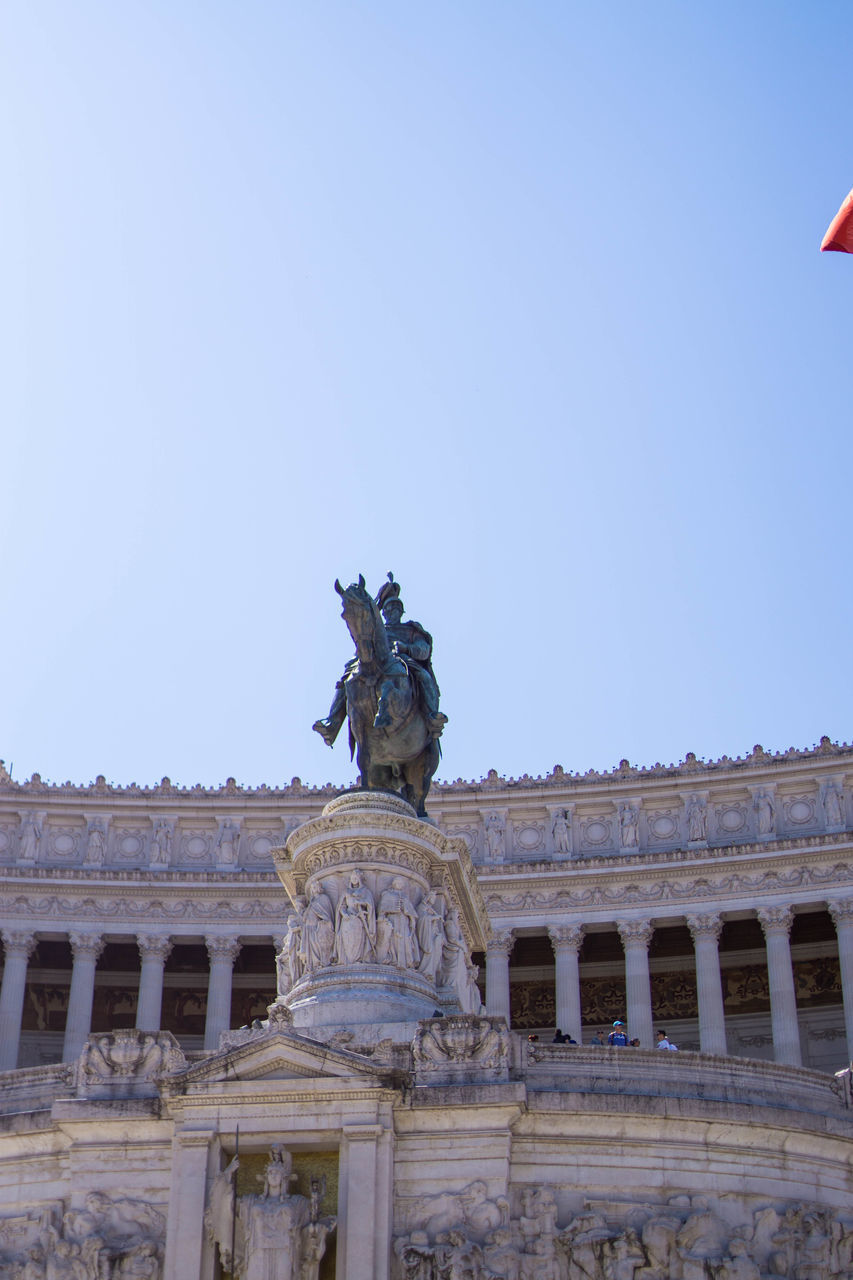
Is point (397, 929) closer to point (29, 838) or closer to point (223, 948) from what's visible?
point (223, 948)

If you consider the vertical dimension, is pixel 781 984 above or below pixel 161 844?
below

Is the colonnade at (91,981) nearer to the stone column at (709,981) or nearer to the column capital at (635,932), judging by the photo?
the column capital at (635,932)

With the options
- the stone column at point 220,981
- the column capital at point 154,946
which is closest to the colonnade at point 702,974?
the stone column at point 220,981

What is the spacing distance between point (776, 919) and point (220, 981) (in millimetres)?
18437

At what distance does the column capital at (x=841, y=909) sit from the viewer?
2269 inches

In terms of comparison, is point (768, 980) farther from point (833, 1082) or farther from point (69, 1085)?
point (69, 1085)

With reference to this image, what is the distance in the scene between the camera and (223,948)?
203 ft

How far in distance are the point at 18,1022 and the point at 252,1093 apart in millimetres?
37468

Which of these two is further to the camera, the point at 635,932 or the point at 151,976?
the point at 151,976

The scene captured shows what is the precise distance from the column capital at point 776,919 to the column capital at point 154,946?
1978 cm

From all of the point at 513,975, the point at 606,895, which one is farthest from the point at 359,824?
the point at 513,975

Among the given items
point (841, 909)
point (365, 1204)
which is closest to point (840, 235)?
point (365, 1204)

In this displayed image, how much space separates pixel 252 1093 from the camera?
24.6 meters

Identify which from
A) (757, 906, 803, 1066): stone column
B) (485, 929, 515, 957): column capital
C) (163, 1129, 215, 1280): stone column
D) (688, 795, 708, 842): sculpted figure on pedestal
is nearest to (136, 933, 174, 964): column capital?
(485, 929, 515, 957): column capital
